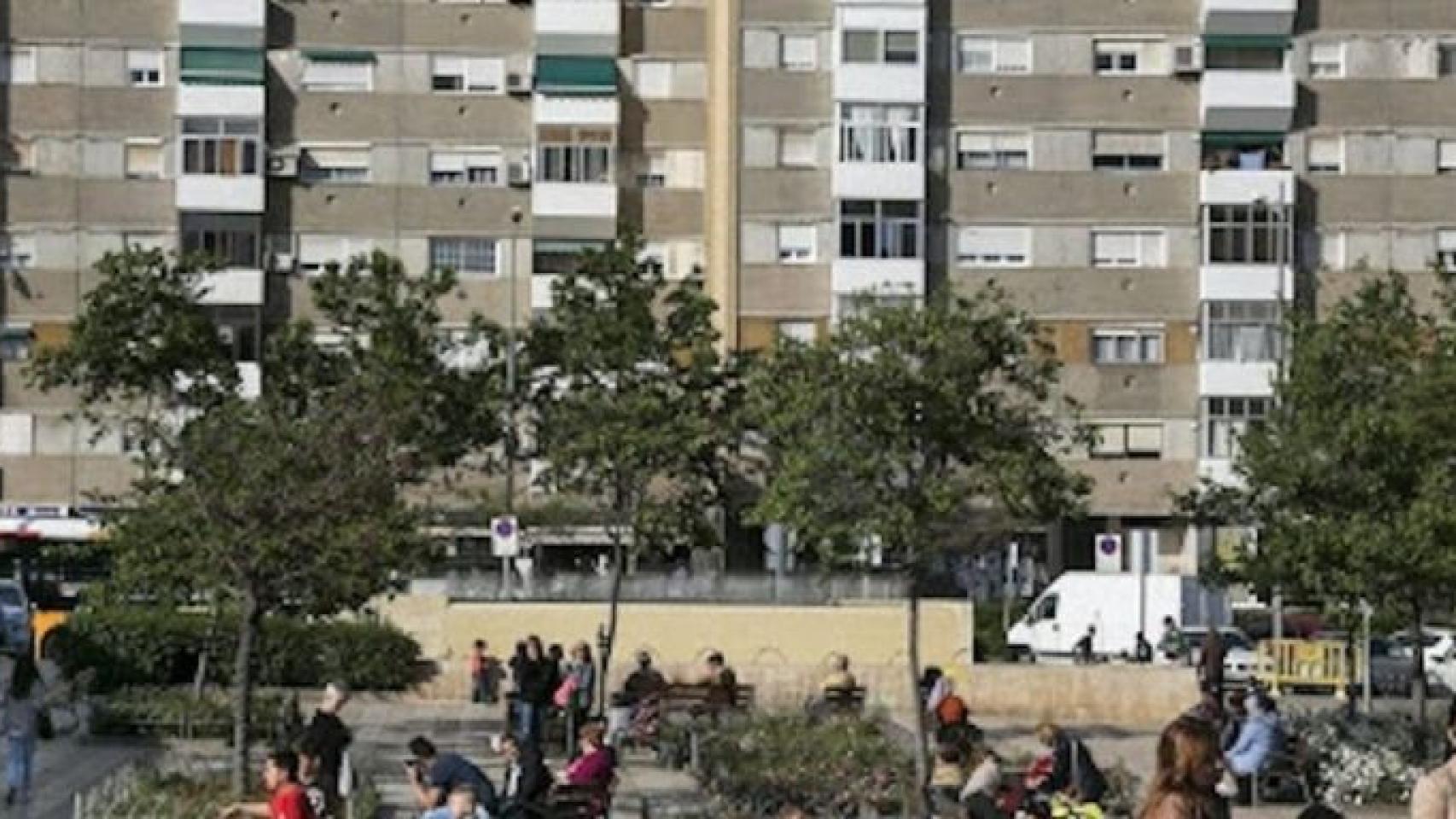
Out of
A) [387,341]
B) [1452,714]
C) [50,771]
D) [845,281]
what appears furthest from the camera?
[845,281]

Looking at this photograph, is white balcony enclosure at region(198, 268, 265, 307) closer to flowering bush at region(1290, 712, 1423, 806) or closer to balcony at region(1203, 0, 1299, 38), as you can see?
balcony at region(1203, 0, 1299, 38)

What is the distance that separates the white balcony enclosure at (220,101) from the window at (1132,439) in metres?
19.6

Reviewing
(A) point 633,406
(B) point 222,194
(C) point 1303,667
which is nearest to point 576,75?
(B) point 222,194

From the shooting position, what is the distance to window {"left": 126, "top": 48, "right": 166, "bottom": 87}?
66.6 meters

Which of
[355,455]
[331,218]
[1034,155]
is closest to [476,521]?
[331,218]

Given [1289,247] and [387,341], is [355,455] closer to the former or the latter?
[387,341]

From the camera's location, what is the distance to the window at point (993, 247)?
66.2 meters

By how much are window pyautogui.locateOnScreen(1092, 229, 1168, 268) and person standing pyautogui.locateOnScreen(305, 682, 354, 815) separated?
43388mm

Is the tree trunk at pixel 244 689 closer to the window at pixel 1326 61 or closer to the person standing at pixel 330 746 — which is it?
the person standing at pixel 330 746

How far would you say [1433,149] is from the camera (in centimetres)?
6700

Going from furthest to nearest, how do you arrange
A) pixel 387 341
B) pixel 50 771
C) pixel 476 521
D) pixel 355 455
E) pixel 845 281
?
pixel 845 281 → pixel 476 521 → pixel 387 341 → pixel 50 771 → pixel 355 455

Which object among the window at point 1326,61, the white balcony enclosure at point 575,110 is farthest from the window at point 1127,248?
the white balcony enclosure at point 575,110

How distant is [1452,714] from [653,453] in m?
29.4

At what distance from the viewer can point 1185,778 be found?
11023 mm
